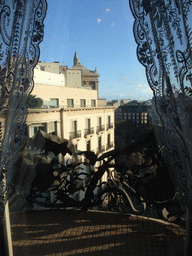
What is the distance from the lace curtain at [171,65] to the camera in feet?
2.89

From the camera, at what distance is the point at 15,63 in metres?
1.01

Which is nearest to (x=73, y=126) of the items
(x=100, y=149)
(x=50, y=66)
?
(x=100, y=149)

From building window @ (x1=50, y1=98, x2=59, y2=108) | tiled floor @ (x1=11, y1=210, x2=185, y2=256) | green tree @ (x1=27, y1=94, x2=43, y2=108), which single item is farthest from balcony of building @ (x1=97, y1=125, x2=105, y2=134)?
tiled floor @ (x1=11, y1=210, x2=185, y2=256)

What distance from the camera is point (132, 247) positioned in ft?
4.44

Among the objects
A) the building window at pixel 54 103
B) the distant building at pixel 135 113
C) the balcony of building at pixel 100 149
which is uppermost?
the building window at pixel 54 103

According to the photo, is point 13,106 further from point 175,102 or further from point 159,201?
point 159,201

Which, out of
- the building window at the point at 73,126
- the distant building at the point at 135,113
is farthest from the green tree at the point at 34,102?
the distant building at the point at 135,113

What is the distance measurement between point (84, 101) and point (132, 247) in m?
1.14

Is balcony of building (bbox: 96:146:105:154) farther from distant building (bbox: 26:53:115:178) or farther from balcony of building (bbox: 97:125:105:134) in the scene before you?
balcony of building (bbox: 97:125:105:134)

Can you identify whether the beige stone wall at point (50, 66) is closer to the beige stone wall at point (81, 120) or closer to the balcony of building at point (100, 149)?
the beige stone wall at point (81, 120)

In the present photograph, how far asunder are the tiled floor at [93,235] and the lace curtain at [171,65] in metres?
0.59

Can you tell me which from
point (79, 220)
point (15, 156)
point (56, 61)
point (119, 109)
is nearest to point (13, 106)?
point (15, 156)

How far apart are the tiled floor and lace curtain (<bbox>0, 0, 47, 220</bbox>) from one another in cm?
53

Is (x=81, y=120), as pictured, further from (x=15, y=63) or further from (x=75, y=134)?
(x=15, y=63)
